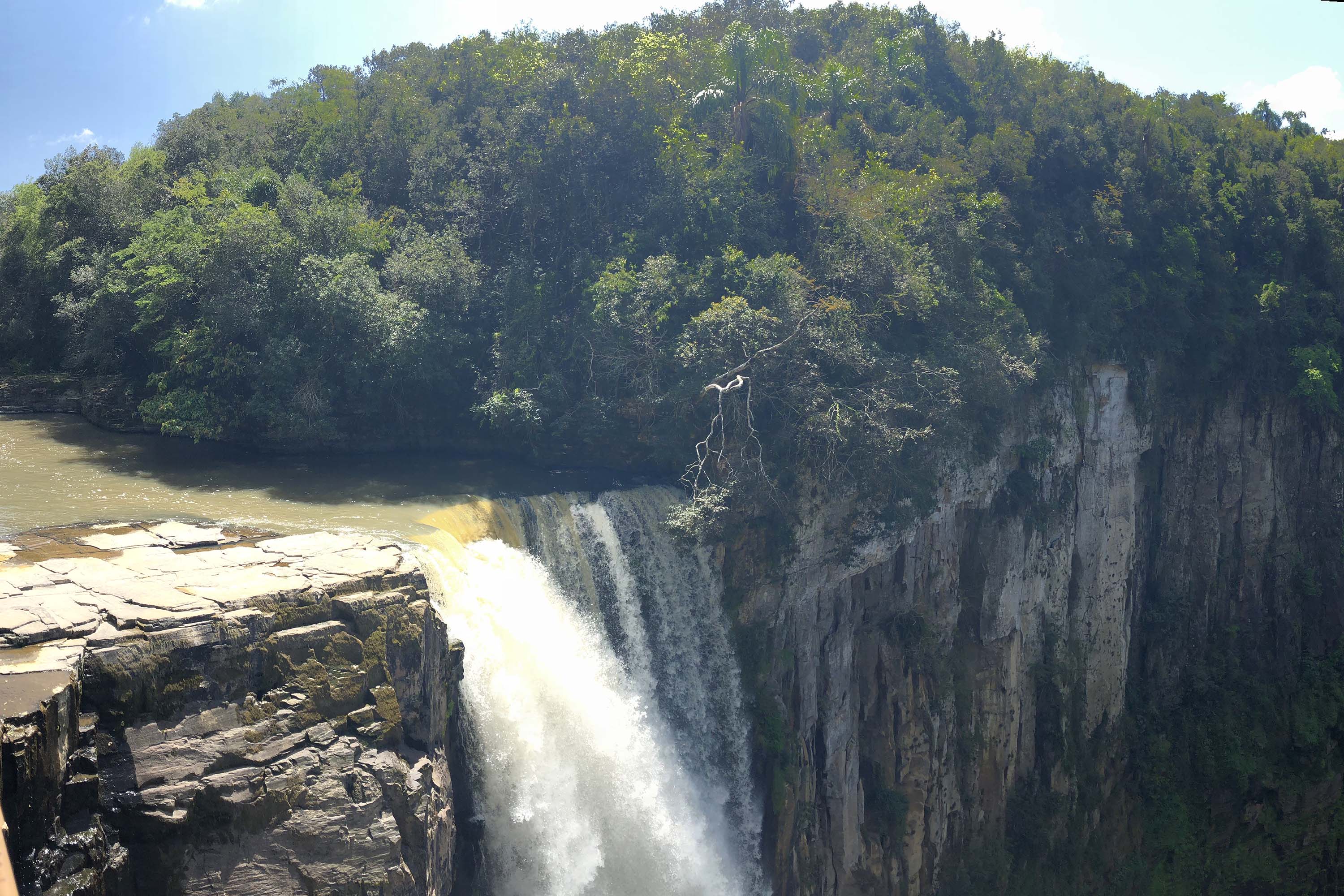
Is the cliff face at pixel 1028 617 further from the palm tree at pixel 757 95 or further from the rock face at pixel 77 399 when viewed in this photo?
the rock face at pixel 77 399

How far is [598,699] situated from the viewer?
16609mm

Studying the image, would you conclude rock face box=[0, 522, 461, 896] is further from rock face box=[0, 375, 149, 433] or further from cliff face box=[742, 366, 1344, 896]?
rock face box=[0, 375, 149, 433]

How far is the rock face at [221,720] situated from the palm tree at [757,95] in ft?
52.7

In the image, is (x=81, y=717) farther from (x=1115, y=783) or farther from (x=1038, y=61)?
(x=1038, y=61)

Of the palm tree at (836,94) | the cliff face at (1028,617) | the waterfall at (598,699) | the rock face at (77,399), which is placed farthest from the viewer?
the palm tree at (836,94)

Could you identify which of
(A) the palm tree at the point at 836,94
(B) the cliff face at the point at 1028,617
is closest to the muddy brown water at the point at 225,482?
(B) the cliff face at the point at 1028,617

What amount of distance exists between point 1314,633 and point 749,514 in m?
19.1

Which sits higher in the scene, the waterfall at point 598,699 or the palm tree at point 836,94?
the palm tree at point 836,94

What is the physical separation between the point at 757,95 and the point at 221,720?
20.3 m

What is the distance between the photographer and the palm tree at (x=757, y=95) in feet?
82.7

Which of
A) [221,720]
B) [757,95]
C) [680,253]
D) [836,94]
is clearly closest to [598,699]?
[221,720]

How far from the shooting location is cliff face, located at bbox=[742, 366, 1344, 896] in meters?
20.1

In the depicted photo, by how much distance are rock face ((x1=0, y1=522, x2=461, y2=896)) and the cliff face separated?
26.8ft

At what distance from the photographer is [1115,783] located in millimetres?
25797
